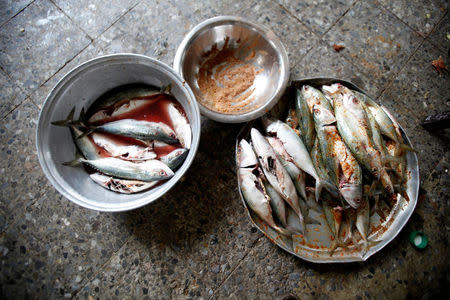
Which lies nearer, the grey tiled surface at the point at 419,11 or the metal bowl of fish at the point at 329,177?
the metal bowl of fish at the point at 329,177

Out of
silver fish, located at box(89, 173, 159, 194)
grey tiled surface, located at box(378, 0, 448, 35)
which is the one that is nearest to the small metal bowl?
silver fish, located at box(89, 173, 159, 194)

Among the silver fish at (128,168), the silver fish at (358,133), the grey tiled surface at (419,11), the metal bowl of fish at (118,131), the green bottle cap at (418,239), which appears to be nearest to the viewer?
the metal bowl of fish at (118,131)

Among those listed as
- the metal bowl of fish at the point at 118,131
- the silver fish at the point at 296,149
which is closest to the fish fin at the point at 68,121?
the metal bowl of fish at the point at 118,131

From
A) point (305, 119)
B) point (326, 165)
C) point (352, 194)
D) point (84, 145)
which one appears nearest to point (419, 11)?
point (305, 119)

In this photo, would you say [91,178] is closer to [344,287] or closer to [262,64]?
[262,64]

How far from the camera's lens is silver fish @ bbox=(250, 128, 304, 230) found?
2.21 meters

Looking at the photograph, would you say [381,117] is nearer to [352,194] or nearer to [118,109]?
[352,194]

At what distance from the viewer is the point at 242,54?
103 inches

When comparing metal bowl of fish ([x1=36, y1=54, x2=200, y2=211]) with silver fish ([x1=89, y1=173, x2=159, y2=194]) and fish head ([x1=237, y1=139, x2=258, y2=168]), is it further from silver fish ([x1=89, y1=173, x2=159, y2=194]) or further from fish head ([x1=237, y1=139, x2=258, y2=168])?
fish head ([x1=237, y1=139, x2=258, y2=168])

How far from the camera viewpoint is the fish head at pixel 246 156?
7.43 ft

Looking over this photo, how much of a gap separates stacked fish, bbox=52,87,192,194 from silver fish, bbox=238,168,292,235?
1.57 feet

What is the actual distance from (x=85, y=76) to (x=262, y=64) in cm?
135

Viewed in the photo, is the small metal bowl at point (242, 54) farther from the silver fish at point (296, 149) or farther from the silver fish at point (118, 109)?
the silver fish at point (118, 109)

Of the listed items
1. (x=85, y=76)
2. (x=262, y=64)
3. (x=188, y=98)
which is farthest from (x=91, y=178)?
(x=262, y=64)
